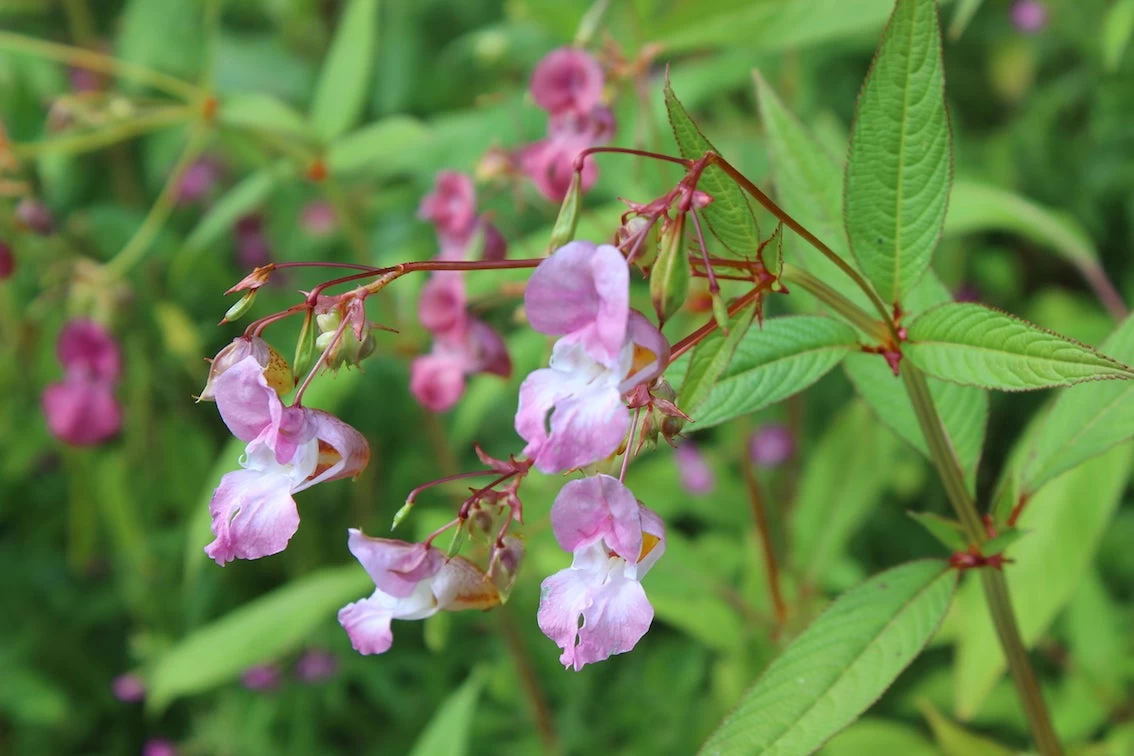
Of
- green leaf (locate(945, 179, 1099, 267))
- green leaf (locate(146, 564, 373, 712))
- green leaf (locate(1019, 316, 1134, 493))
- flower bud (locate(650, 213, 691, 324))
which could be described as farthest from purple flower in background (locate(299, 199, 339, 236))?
flower bud (locate(650, 213, 691, 324))

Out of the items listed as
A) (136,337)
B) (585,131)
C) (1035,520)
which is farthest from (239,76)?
(1035,520)

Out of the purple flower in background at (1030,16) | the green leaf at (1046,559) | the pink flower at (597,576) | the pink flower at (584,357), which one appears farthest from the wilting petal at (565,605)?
the purple flower in background at (1030,16)

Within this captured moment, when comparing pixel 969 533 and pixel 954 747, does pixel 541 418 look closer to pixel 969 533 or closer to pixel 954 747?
pixel 969 533

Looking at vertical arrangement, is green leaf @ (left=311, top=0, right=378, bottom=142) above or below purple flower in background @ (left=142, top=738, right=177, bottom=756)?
above

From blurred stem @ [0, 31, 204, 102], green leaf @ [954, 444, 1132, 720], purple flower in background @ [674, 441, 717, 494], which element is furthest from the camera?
purple flower in background @ [674, 441, 717, 494]

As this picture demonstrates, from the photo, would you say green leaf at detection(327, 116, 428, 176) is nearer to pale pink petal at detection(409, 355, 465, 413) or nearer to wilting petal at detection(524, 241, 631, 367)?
pale pink petal at detection(409, 355, 465, 413)

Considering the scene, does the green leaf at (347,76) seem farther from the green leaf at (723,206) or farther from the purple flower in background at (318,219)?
the green leaf at (723,206)

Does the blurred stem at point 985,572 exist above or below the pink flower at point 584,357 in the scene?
below

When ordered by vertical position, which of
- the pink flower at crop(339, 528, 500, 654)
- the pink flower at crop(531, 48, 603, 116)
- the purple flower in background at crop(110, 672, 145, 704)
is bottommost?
the purple flower in background at crop(110, 672, 145, 704)
